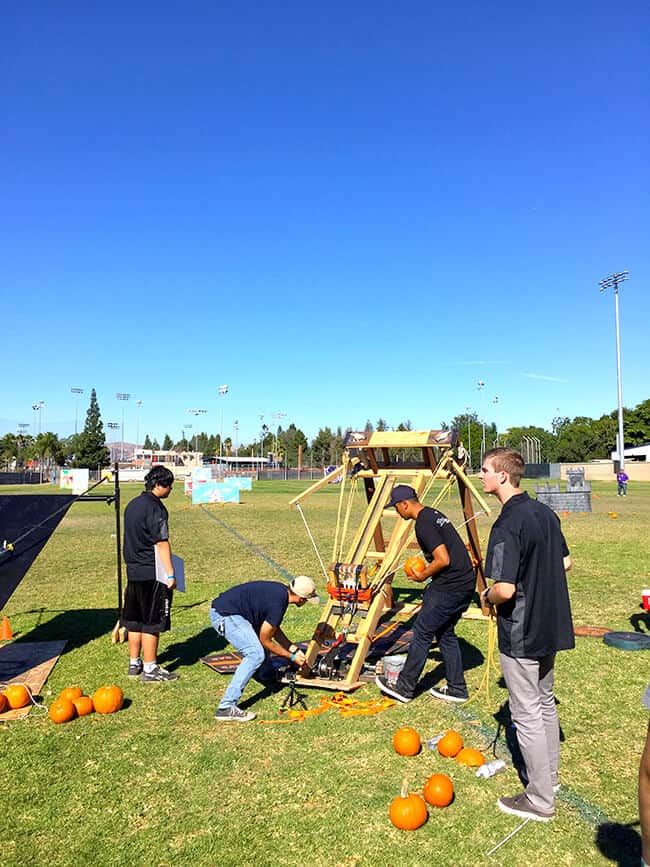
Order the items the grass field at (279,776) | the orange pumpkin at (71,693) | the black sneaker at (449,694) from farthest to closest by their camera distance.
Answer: the black sneaker at (449,694) → the orange pumpkin at (71,693) → the grass field at (279,776)

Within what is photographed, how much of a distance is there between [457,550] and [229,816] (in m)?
3.24

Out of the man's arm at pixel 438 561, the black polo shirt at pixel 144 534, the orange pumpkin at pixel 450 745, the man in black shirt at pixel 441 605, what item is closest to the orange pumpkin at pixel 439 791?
the orange pumpkin at pixel 450 745

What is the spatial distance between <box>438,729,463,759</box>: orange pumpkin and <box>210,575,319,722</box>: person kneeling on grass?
5.36 feet

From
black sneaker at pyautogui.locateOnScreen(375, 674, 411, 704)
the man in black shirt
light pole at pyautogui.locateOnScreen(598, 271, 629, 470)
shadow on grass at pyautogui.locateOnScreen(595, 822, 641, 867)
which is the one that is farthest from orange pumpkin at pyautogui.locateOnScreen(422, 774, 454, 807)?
light pole at pyautogui.locateOnScreen(598, 271, 629, 470)

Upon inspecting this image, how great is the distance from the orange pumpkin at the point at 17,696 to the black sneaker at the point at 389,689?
11.8ft

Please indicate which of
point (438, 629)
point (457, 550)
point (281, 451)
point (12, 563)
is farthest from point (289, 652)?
point (281, 451)

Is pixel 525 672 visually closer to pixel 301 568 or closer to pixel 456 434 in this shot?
pixel 456 434

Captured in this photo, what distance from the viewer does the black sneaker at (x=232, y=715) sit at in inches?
233

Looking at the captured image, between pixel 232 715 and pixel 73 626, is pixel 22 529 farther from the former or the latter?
pixel 232 715

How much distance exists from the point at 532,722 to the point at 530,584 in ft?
3.00

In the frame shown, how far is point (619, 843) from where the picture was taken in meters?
3.93

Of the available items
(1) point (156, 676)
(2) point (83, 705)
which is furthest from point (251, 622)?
(2) point (83, 705)

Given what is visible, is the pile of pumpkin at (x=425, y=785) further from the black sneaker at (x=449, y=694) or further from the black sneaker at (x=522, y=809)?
the black sneaker at (x=449, y=694)

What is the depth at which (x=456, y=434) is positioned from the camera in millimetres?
8023
